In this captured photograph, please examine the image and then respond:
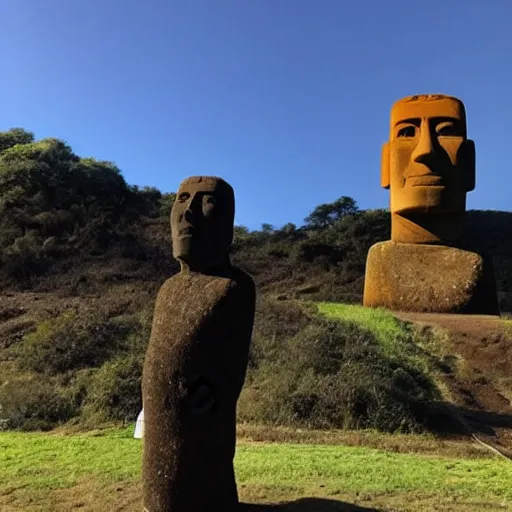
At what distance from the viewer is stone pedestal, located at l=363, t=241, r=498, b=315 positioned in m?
10.8

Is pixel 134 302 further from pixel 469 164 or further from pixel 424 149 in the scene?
pixel 469 164

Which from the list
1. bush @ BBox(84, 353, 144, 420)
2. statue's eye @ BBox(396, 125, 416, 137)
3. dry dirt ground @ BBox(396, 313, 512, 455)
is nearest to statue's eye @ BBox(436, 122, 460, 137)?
statue's eye @ BBox(396, 125, 416, 137)

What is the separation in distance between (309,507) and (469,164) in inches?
321

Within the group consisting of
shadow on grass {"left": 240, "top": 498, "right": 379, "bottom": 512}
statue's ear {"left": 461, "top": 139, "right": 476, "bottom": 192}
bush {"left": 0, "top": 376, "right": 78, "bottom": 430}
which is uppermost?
statue's ear {"left": 461, "top": 139, "right": 476, "bottom": 192}

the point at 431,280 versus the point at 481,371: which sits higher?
the point at 431,280

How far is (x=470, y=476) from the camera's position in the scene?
17.2 feet

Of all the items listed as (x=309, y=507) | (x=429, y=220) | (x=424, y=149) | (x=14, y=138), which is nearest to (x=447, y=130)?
(x=424, y=149)

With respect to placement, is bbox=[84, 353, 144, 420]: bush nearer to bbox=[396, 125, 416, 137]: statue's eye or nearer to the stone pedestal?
the stone pedestal

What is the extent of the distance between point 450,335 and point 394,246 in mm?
2167

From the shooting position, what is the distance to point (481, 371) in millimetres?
9117

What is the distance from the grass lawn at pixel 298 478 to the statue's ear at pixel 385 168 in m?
6.55

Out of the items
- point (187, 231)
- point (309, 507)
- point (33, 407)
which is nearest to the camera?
point (187, 231)

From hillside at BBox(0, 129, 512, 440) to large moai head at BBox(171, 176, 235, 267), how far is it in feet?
11.6

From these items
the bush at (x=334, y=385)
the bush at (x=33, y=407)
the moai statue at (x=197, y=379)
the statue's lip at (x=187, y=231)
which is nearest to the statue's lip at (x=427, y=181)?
the bush at (x=334, y=385)
